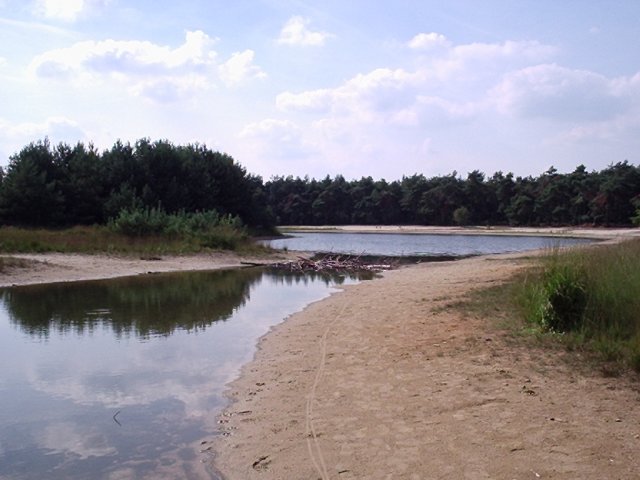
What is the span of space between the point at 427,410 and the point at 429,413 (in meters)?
0.10

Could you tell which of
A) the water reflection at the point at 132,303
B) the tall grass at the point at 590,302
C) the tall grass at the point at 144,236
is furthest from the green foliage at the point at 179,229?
the tall grass at the point at 590,302

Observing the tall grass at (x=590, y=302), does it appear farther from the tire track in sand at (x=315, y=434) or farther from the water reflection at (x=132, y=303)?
the water reflection at (x=132, y=303)

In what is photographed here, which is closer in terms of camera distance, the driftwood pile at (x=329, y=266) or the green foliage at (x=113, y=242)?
the green foliage at (x=113, y=242)

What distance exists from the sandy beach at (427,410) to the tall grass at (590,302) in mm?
609

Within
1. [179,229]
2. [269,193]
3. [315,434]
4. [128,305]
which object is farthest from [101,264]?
[269,193]

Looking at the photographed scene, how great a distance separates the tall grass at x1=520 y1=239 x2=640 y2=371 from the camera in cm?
836

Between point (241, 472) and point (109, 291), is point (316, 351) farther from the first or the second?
point (109, 291)

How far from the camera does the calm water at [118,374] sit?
6570mm

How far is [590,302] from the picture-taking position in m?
9.15

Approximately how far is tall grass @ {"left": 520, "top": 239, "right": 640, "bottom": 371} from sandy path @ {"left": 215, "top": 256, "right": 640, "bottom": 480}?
681 mm

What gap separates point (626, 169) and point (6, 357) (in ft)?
273

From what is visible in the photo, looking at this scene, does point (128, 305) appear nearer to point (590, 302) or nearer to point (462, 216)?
point (590, 302)

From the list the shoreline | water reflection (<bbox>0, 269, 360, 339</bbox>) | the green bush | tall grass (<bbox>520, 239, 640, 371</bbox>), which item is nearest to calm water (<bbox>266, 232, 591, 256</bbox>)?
water reflection (<bbox>0, 269, 360, 339</bbox>)

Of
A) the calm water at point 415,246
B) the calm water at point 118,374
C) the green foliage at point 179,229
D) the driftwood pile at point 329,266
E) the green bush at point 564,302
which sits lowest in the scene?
the calm water at point 118,374
